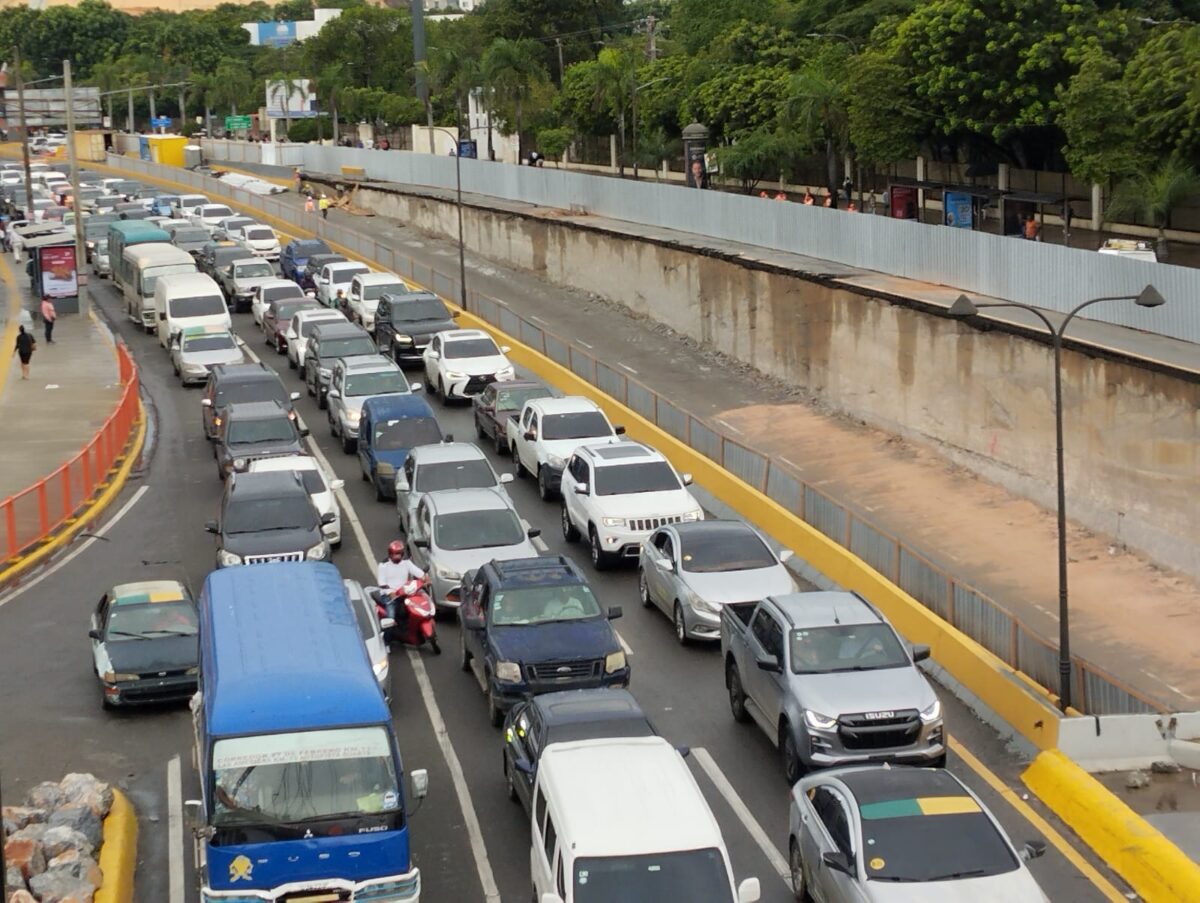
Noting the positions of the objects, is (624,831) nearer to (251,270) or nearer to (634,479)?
(634,479)

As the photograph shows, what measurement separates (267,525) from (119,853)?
31.2 feet

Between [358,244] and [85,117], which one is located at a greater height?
[85,117]

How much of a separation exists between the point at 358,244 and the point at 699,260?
60.5ft

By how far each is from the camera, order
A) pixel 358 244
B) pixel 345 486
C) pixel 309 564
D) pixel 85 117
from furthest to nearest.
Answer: pixel 85 117, pixel 358 244, pixel 345 486, pixel 309 564

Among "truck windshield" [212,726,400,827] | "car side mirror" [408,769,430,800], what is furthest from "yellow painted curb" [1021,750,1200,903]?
"truck windshield" [212,726,400,827]

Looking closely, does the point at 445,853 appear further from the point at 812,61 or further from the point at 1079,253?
the point at 812,61

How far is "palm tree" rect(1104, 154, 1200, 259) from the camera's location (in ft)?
129


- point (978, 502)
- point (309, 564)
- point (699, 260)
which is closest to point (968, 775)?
point (309, 564)

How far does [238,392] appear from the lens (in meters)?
33.3

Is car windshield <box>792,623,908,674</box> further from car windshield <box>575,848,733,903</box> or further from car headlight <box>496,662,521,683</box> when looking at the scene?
car windshield <box>575,848,733,903</box>

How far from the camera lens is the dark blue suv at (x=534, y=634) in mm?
18906

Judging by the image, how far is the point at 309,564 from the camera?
698 inches

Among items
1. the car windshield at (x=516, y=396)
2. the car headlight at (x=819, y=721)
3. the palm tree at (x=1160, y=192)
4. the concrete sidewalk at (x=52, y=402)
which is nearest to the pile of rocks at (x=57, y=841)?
the car headlight at (x=819, y=721)

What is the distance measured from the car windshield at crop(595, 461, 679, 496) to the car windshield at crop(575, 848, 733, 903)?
1384cm
